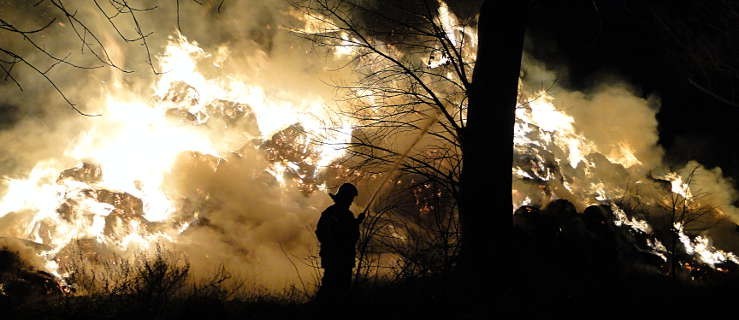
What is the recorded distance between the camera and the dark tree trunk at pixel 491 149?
4395mm

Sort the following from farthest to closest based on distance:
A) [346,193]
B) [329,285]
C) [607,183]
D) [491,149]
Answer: [607,183] < [346,193] < [329,285] < [491,149]

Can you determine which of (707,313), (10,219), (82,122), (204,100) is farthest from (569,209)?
(10,219)

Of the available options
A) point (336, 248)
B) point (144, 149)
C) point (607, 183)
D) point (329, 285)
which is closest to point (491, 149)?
point (336, 248)

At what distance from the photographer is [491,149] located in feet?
15.0

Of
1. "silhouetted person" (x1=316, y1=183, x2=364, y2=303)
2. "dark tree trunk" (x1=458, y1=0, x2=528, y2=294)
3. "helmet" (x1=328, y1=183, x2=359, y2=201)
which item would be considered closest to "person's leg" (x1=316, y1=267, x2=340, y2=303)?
"silhouetted person" (x1=316, y1=183, x2=364, y2=303)

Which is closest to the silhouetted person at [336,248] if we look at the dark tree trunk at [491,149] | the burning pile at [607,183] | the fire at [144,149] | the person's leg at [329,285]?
the person's leg at [329,285]

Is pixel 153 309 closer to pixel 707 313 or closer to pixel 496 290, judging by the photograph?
pixel 496 290

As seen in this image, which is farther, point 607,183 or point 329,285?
point 607,183

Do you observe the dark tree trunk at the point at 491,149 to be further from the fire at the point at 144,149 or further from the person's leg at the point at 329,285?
the fire at the point at 144,149

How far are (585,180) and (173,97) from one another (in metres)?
27.6

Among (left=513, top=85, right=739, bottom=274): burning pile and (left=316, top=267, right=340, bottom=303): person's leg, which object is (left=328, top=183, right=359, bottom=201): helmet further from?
(left=513, top=85, right=739, bottom=274): burning pile

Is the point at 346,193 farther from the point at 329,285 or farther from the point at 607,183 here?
the point at 607,183

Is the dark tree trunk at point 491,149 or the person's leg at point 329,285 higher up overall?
the dark tree trunk at point 491,149

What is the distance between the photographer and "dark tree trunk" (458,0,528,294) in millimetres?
4395
